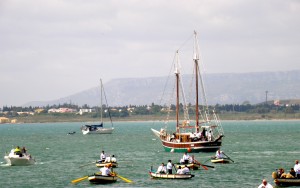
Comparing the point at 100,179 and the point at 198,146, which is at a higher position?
the point at 198,146

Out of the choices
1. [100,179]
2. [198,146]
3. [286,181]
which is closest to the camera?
[286,181]

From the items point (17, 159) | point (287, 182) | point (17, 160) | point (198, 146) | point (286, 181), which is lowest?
point (287, 182)

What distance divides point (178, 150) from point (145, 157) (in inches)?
285

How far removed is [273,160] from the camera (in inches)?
4203

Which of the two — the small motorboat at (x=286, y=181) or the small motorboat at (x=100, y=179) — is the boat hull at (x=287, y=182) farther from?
the small motorboat at (x=100, y=179)

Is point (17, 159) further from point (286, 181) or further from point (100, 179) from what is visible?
point (286, 181)

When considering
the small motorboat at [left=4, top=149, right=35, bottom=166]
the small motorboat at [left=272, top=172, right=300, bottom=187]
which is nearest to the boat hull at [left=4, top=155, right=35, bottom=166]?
the small motorboat at [left=4, top=149, right=35, bottom=166]

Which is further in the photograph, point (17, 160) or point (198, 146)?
point (198, 146)

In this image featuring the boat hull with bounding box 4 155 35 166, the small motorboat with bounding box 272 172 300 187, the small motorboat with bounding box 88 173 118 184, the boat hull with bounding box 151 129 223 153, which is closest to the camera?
the small motorboat with bounding box 272 172 300 187

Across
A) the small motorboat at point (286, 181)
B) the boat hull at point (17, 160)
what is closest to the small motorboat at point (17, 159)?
the boat hull at point (17, 160)

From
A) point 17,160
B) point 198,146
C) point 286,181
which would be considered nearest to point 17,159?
point 17,160

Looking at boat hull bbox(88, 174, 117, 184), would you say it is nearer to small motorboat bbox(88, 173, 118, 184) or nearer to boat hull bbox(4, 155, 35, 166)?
small motorboat bbox(88, 173, 118, 184)

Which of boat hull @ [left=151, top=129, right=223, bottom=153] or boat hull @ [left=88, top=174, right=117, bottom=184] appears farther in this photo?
boat hull @ [left=151, top=129, right=223, bottom=153]

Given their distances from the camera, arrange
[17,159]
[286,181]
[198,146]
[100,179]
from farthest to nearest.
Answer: [198,146] → [17,159] → [100,179] → [286,181]
